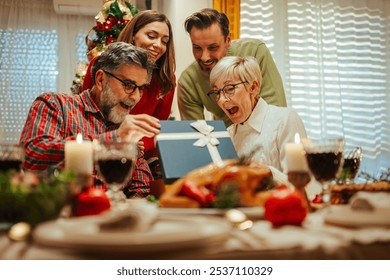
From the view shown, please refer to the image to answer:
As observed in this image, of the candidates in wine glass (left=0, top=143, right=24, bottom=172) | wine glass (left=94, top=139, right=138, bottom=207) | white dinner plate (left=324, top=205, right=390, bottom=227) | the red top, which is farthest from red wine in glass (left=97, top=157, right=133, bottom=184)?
the red top

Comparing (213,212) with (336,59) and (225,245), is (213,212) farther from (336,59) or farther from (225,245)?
(336,59)

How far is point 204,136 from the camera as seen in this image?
4.39ft

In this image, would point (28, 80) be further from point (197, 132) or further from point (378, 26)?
point (197, 132)

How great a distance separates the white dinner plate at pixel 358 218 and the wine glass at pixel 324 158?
0.22 metres

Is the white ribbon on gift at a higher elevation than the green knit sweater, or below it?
below

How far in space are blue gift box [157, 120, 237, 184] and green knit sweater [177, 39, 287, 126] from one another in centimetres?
89

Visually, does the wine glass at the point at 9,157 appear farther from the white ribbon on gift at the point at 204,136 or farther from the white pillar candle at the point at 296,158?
the white pillar candle at the point at 296,158

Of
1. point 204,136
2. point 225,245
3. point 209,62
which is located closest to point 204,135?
point 204,136

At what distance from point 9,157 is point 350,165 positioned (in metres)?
0.75

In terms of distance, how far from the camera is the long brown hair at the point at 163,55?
7.10 ft

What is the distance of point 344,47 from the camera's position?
302 centimetres

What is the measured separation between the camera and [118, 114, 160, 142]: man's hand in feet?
4.34

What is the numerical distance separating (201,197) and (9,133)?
12.3 feet

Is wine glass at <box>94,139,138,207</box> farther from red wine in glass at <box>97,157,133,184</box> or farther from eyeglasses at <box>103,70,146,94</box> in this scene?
eyeglasses at <box>103,70,146,94</box>
